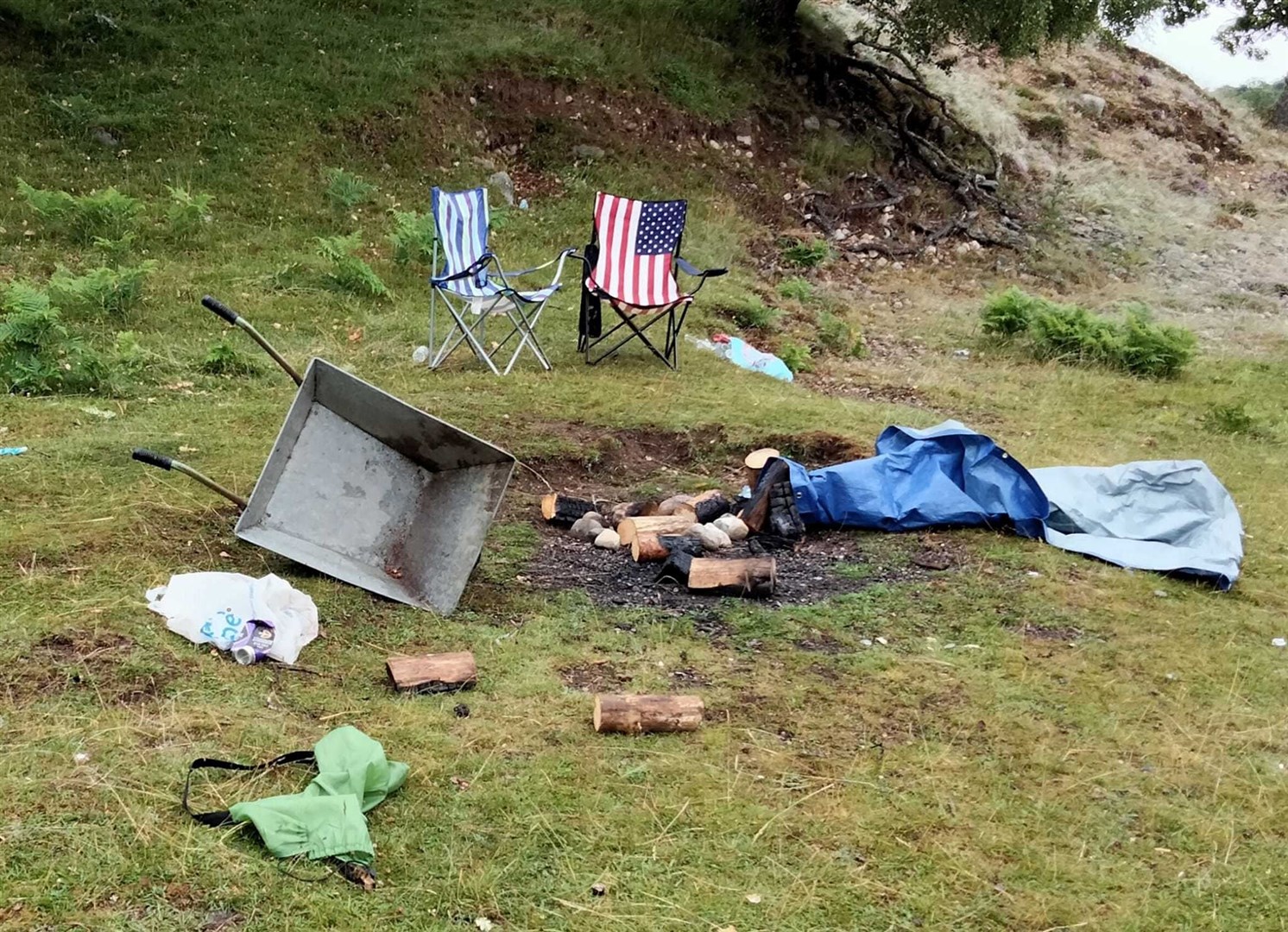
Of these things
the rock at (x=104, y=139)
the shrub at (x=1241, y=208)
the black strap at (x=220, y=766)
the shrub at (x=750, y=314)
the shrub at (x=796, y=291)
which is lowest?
the black strap at (x=220, y=766)

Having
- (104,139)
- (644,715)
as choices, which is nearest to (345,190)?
(104,139)

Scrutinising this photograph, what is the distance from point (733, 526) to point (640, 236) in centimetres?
319

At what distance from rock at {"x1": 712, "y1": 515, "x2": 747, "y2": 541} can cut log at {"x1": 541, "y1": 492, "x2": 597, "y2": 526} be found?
21.1 inches

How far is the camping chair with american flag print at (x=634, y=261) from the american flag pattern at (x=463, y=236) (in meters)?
0.64

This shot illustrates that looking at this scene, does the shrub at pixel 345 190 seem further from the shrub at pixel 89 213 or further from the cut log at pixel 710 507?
the cut log at pixel 710 507

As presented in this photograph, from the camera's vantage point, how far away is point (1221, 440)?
6055 mm

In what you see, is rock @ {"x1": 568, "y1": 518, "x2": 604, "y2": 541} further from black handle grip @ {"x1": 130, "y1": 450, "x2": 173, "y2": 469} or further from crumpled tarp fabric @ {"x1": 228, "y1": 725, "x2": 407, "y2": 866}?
crumpled tarp fabric @ {"x1": 228, "y1": 725, "x2": 407, "y2": 866}

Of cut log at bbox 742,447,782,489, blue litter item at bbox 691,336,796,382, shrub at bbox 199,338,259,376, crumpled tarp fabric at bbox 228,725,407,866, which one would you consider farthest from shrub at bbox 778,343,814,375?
crumpled tarp fabric at bbox 228,725,407,866

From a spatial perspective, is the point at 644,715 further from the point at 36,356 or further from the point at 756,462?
the point at 36,356

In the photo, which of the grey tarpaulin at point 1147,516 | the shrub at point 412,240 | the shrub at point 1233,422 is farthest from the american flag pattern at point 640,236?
the shrub at point 1233,422

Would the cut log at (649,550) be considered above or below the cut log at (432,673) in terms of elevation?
above

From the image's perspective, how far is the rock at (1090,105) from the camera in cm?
1557

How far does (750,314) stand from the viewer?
319 inches

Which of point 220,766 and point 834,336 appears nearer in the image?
point 220,766
